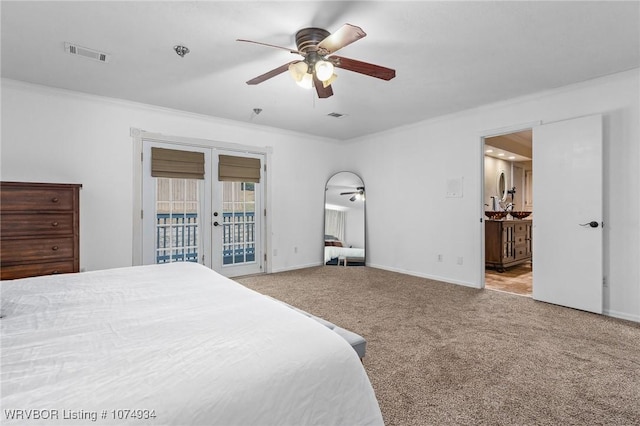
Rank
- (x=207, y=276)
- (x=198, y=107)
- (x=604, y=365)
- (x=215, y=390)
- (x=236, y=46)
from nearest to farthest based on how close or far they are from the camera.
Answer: (x=215, y=390) < (x=207, y=276) < (x=604, y=365) < (x=236, y=46) < (x=198, y=107)

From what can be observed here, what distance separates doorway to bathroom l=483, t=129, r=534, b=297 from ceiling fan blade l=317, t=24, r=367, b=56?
10.5ft

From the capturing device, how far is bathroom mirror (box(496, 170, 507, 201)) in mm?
7227

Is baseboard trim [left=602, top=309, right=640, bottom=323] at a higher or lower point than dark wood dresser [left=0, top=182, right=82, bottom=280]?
lower

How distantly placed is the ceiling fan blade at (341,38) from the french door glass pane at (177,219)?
122 inches

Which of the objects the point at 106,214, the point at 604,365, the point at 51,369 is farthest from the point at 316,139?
the point at 51,369

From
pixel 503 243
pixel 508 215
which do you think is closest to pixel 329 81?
pixel 503 243

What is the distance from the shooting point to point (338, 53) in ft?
9.39

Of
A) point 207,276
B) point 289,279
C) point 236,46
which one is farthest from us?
point 289,279

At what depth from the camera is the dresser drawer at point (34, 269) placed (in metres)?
3.01

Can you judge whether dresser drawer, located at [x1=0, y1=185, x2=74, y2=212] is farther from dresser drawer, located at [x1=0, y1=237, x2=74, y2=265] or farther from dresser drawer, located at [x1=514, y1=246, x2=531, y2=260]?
dresser drawer, located at [x1=514, y1=246, x2=531, y2=260]

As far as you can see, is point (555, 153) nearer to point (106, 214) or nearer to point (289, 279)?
point (289, 279)

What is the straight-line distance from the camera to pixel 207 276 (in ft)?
6.78

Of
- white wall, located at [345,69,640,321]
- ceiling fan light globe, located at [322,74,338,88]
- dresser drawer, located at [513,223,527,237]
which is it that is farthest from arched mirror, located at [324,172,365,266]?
ceiling fan light globe, located at [322,74,338,88]

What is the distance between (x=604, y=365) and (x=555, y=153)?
2361mm
